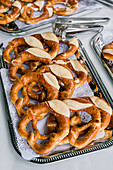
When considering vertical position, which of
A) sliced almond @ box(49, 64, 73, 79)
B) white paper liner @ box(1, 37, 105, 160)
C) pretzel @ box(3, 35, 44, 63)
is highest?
pretzel @ box(3, 35, 44, 63)

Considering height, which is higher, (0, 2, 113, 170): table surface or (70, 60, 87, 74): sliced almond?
(70, 60, 87, 74): sliced almond

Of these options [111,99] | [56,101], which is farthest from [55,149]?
[111,99]

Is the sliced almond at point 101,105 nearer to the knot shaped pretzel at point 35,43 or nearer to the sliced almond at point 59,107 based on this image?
the sliced almond at point 59,107

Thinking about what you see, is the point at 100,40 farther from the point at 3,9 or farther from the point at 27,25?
the point at 3,9

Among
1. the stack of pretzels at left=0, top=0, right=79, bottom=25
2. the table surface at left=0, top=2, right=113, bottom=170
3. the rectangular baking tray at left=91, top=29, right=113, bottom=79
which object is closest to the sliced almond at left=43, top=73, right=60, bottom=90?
the table surface at left=0, top=2, right=113, bottom=170

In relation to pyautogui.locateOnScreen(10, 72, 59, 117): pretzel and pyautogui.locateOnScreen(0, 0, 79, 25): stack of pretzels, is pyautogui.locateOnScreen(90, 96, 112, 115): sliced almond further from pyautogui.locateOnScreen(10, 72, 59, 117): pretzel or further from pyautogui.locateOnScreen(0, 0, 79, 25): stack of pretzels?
pyautogui.locateOnScreen(0, 0, 79, 25): stack of pretzels

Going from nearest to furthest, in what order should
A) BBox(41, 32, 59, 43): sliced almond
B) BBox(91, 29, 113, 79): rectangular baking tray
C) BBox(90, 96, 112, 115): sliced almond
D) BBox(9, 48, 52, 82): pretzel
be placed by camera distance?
BBox(90, 96, 112, 115): sliced almond
BBox(9, 48, 52, 82): pretzel
BBox(41, 32, 59, 43): sliced almond
BBox(91, 29, 113, 79): rectangular baking tray

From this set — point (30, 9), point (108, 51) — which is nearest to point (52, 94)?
point (108, 51)
